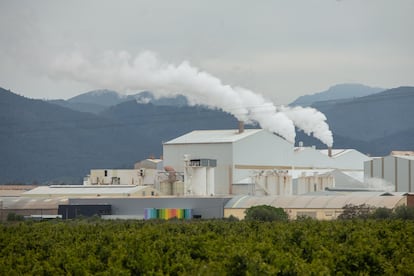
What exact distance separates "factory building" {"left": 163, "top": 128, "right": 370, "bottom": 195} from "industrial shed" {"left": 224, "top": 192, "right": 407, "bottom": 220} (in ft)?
35.2

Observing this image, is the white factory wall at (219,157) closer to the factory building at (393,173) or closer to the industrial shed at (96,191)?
the industrial shed at (96,191)

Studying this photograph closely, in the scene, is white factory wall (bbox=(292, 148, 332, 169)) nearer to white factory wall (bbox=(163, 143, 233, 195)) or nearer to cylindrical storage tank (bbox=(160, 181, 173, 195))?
white factory wall (bbox=(163, 143, 233, 195))

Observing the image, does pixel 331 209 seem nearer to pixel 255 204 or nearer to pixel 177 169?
pixel 255 204

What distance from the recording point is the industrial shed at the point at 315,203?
6594cm

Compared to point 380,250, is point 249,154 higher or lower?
higher

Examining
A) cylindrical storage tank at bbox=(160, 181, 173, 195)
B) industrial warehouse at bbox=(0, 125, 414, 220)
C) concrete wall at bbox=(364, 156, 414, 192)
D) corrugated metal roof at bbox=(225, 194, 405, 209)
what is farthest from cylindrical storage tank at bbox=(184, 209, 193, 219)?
concrete wall at bbox=(364, 156, 414, 192)

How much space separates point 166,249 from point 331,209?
40.1m

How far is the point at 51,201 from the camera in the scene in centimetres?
8188

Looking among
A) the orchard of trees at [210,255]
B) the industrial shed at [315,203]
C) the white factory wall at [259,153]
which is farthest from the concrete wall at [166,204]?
the orchard of trees at [210,255]

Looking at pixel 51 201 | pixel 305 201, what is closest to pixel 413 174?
pixel 305 201

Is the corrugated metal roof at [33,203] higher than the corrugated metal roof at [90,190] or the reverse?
the reverse

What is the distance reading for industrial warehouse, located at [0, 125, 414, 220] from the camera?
72.6 meters

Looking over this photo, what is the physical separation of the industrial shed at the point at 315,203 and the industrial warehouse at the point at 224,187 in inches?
2.7

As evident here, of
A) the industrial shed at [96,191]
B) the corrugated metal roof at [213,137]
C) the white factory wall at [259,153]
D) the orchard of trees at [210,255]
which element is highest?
the corrugated metal roof at [213,137]
